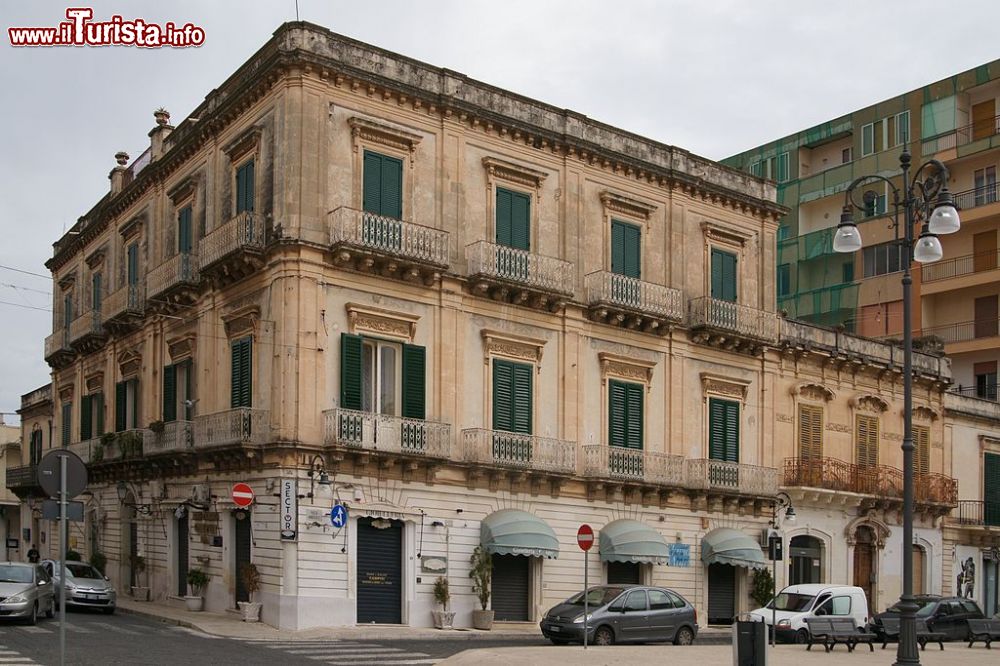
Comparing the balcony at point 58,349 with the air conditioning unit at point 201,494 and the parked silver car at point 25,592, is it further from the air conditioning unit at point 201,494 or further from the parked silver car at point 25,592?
the parked silver car at point 25,592

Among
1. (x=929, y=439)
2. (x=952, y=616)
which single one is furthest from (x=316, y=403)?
(x=929, y=439)

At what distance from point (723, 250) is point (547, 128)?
7929mm

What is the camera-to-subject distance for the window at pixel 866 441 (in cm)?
4094

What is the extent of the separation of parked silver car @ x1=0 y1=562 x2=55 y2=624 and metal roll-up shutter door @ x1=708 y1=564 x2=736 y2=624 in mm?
18664

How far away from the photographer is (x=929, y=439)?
A: 144 ft

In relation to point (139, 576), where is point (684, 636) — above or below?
below

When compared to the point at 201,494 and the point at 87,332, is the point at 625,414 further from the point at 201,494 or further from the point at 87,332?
the point at 87,332

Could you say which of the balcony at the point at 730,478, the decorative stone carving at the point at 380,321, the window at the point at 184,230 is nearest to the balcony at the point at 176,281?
the window at the point at 184,230

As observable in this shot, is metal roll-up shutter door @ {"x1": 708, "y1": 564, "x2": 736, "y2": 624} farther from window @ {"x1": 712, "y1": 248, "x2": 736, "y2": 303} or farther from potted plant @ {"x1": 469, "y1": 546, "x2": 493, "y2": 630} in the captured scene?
potted plant @ {"x1": 469, "y1": 546, "x2": 493, "y2": 630}

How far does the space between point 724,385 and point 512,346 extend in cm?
847

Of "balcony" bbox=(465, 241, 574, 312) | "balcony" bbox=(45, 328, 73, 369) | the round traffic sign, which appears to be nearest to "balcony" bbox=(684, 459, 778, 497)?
"balcony" bbox=(465, 241, 574, 312)

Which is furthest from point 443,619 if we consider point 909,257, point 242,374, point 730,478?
point 909,257

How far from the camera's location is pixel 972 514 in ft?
148

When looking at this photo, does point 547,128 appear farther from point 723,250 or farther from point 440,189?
point 723,250
